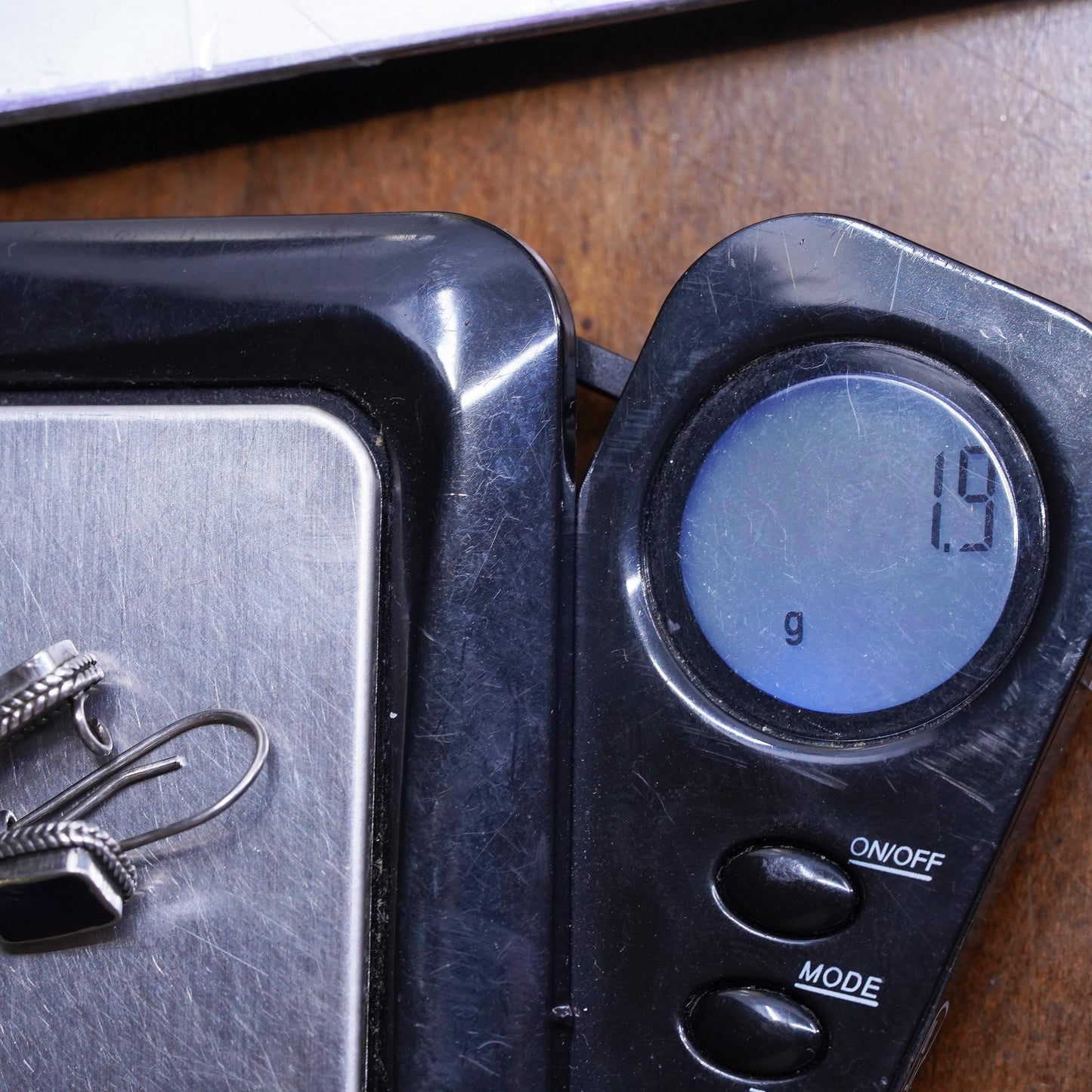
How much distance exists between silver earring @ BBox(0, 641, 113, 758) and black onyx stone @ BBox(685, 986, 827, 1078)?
0.21 m

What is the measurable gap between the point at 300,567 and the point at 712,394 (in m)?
0.15

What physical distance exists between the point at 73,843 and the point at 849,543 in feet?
0.84

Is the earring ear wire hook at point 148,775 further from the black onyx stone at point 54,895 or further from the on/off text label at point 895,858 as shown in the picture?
the on/off text label at point 895,858

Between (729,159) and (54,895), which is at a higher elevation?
(729,159)

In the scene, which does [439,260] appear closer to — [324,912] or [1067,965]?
[324,912]

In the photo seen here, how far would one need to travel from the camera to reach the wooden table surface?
40 cm

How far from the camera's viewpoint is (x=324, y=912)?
34cm

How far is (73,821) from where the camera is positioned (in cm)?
33

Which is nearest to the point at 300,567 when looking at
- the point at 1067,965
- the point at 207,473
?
the point at 207,473

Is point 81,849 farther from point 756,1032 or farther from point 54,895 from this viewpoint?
point 756,1032

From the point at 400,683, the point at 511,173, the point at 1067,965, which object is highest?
the point at 511,173

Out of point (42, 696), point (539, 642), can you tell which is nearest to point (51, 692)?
point (42, 696)

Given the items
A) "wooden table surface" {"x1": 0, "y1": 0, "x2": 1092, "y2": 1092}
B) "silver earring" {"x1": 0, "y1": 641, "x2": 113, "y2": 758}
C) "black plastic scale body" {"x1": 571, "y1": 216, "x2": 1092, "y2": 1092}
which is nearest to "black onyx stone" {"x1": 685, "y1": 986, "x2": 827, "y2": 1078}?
"black plastic scale body" {"x1": 571, "y1": 216, "x2": 1092, "y2": 1092}

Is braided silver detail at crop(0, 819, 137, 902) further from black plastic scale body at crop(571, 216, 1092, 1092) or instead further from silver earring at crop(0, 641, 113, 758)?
black plastic scale body at crop(571, 216, 1092, 1092)
